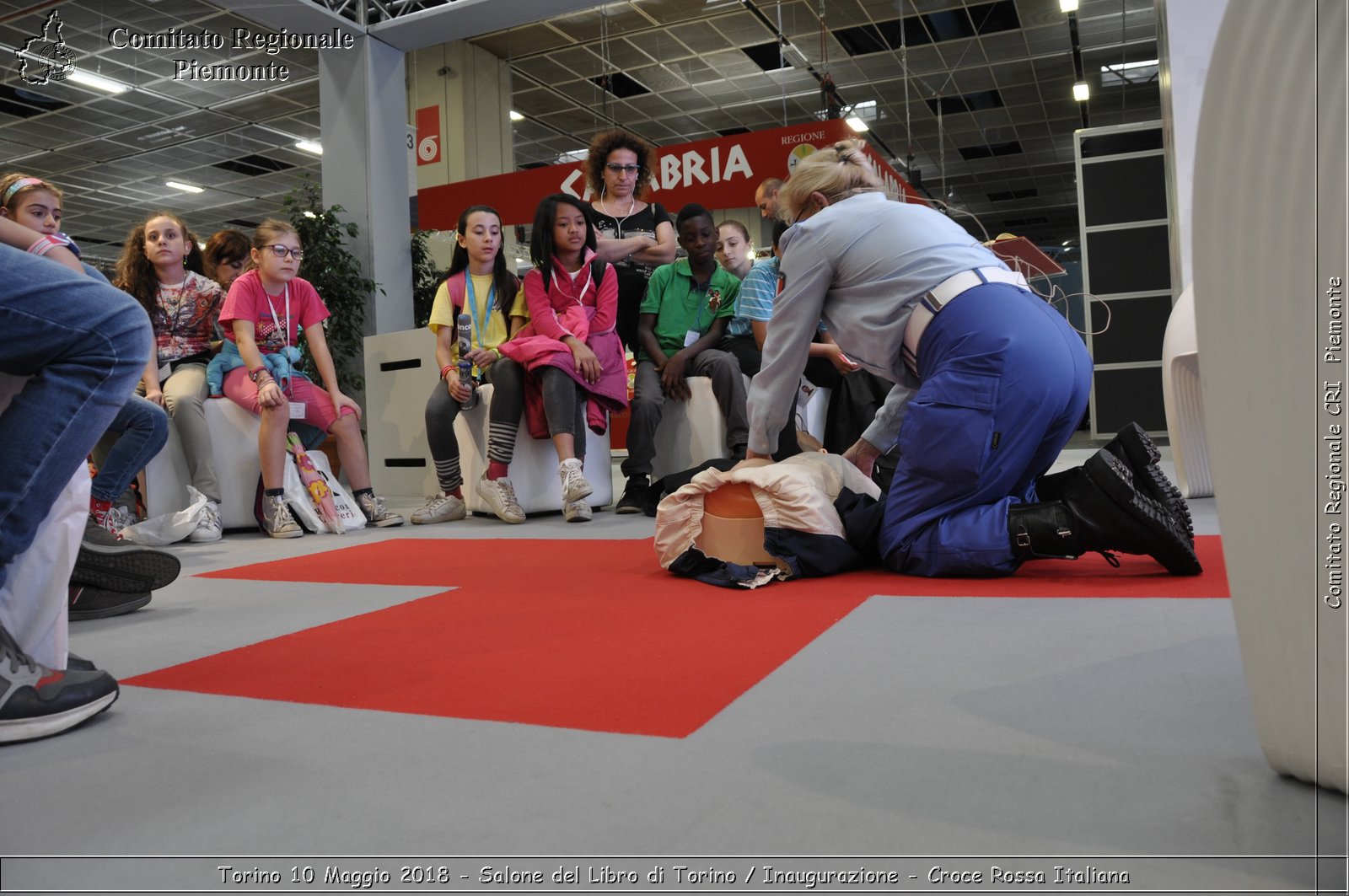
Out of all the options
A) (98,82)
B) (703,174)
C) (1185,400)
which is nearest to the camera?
(1185,400)

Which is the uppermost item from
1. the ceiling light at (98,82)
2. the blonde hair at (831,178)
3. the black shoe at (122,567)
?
the ceiling light at (98,82)

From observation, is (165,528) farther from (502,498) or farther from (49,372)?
(49,372)

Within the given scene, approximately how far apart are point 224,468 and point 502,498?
106 centimetres

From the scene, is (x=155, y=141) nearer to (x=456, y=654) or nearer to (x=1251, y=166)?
(x=456, y=654)

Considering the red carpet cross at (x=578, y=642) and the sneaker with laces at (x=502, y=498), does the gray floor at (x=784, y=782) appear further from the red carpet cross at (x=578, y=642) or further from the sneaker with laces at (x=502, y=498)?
the sneaker with laces at (x=502, y=498)

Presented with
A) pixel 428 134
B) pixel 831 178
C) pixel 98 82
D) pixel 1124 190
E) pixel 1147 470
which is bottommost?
pixel 1147 470

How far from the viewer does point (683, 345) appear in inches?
168

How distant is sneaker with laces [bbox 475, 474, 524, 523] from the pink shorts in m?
0.64

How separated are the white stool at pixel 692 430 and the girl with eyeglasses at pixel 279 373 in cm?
109

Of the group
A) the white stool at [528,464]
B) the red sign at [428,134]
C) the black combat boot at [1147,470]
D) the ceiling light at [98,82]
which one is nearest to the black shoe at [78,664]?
the black combat boot at [1147,470]

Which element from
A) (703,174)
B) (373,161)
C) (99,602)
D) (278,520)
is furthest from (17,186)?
(703,174)

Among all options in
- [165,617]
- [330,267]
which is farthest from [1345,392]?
[330,267]

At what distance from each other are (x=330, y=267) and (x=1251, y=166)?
267 inches

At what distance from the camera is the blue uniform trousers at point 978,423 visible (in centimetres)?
200
